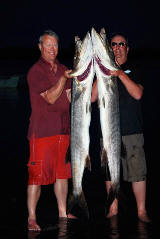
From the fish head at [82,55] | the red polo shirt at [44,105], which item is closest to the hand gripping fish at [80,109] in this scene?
the fish head at [82,55]

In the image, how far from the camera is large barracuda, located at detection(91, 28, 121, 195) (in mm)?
4938

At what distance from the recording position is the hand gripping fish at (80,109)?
193 inches

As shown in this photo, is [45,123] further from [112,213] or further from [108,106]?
[112,213]

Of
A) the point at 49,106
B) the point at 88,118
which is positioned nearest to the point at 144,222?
the point at 88,118

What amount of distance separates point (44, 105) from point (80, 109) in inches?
27.1

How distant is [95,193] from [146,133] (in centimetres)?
884

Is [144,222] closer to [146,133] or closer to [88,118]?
[88,118]

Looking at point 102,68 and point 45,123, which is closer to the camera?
point 102,68

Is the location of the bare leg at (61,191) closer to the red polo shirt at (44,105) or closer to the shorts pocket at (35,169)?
the shorts pocket at (35,169)

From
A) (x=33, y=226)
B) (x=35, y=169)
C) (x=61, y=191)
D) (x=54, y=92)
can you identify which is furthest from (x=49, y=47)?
(x=33, y=226)

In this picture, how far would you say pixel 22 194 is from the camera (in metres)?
7.37

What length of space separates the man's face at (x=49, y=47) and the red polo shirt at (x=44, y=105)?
0.28 feet

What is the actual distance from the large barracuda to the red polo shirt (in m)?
0.78

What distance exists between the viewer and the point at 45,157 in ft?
18.7
